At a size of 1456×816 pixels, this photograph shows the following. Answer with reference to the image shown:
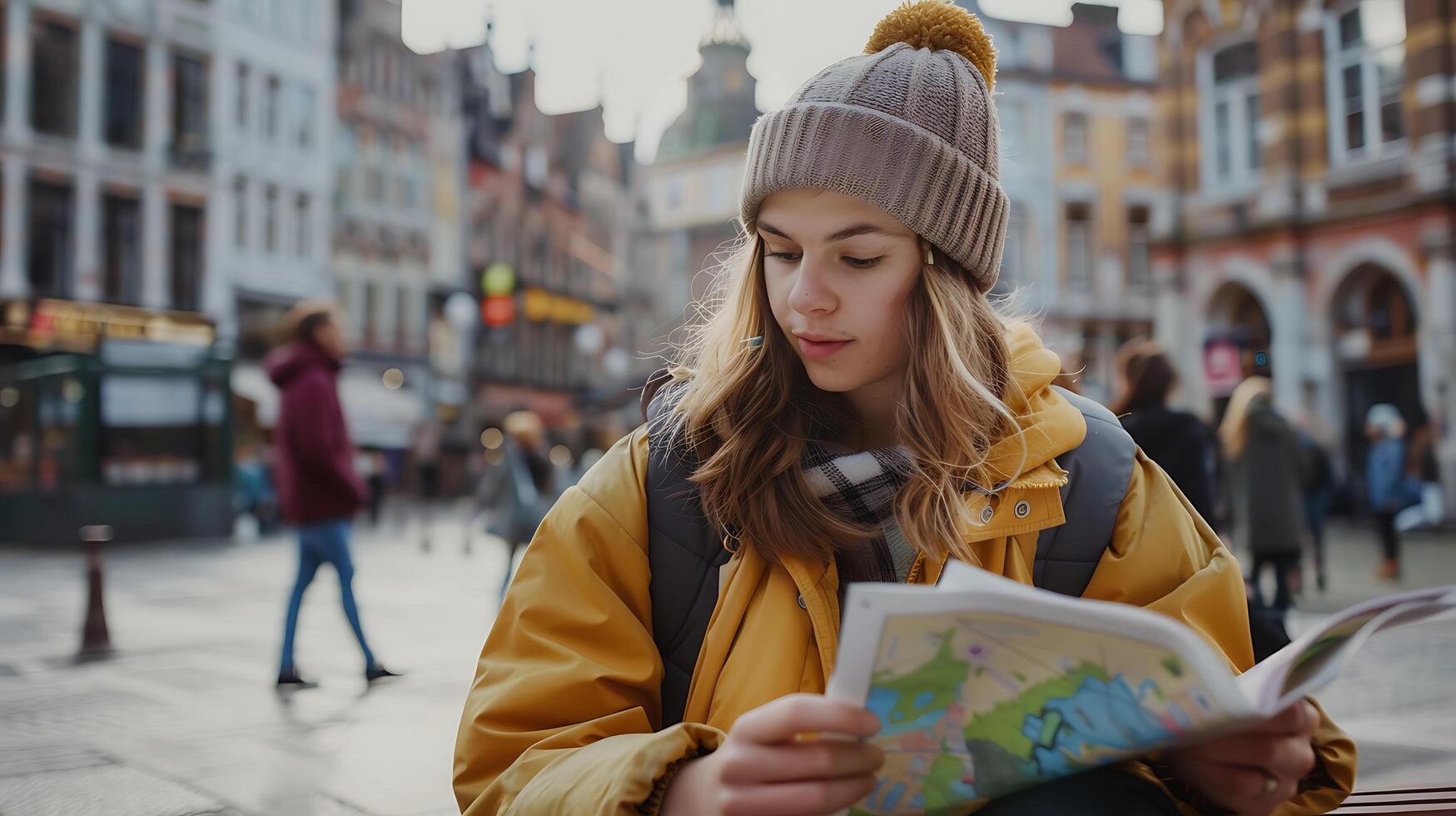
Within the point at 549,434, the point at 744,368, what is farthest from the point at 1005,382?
the point at 549,434

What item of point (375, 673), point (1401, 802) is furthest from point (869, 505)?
point (375, 673)

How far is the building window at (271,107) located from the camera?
29.9m

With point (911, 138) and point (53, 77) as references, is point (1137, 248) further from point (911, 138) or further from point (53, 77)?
point (911, 138)

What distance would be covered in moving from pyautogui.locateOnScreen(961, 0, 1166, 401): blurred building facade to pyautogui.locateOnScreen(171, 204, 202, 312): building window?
23338mm

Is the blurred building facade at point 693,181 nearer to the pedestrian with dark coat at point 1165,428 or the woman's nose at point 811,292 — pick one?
the pedestrian with dark coat at point 1165,428

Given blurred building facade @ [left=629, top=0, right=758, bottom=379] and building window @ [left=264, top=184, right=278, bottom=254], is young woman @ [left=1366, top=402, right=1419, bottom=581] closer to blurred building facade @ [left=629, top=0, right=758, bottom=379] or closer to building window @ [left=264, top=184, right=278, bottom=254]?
building window @ [left=264, top=184, right=278, bottom=254]

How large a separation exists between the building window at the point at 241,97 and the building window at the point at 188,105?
50.6 inches

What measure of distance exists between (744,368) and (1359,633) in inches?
40.6

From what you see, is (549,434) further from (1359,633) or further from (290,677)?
(1359,633)

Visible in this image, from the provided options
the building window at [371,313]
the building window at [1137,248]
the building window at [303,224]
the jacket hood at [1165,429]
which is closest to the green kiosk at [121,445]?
the building window at [303,224]

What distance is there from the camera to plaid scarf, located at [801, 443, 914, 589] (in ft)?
6.18

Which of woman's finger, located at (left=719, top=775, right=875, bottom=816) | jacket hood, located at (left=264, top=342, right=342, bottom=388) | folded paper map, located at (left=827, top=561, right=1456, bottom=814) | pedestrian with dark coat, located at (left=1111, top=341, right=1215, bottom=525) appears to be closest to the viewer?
folded paper map, located at (left=827, top=561, right=1456, bottom=814)

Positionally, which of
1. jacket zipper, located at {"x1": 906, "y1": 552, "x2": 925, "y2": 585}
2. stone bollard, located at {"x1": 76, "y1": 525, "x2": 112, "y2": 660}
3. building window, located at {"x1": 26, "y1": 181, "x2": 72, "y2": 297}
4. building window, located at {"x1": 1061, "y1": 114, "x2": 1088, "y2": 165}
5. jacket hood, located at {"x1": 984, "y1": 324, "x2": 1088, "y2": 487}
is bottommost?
stone bollard, located at {"x1": 76, "y1": 525, "x2": 112, "y2": 660}

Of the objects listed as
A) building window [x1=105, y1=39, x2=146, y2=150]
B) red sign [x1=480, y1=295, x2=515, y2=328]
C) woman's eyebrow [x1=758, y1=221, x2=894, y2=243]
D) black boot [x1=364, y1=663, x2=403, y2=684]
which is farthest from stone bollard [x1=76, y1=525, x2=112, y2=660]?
building window [x1=105, y1=39, x2=146, y2=150]
